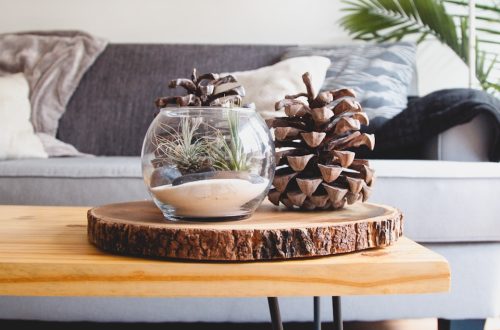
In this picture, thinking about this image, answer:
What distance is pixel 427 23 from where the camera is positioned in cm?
217

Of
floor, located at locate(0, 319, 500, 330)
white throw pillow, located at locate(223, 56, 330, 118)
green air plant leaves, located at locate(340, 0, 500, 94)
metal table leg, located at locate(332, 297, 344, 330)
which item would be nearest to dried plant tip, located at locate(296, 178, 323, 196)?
metal table leg, located at locate(332, 297, 344, 330)

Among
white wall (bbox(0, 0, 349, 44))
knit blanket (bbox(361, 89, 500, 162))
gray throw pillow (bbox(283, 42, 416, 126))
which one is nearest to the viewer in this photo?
knit blanket (bbox(361, 89, 500, 162))

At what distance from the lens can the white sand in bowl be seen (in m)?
0.60

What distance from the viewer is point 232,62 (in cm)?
199

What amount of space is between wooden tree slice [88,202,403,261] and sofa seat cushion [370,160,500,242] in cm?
59

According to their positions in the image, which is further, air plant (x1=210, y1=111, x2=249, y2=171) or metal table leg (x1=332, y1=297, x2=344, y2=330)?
metal table leg (x1=332, y1=297, x2=344, y2=330)

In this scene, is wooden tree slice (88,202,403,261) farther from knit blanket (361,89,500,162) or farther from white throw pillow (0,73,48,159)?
white throw pillow (0,73,48,159)

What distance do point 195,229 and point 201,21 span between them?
1.94 meters

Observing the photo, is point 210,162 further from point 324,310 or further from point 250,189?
point 324,310

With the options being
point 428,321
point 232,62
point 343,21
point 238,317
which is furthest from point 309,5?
point 238,317

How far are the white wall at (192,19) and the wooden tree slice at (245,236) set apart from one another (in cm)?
181

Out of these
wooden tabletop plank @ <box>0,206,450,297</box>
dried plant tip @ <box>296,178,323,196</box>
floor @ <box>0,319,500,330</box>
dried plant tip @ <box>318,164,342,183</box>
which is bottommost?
floor @ <box>0,319,500,330</box>

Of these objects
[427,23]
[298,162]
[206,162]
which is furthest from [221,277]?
[427,23]

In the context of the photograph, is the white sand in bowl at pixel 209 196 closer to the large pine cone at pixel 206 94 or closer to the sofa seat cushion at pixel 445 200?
the large pine cone at pixel 206 94
